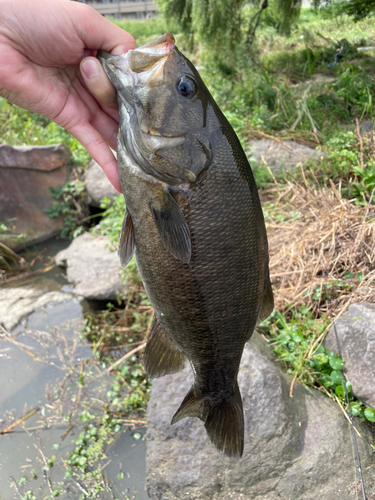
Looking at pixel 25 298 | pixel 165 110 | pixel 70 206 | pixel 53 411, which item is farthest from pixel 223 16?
pixel 53 411

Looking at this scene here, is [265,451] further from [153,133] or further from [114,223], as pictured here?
[114,223]

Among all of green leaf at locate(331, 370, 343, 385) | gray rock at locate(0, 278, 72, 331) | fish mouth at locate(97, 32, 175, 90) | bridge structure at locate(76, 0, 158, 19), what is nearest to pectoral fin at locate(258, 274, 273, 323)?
fish mouth at locate(97, 32, 175, 90)

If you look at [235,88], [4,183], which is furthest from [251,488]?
[235,88]

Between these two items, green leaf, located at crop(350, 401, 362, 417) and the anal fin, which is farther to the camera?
green leaf, located at crop(350, 401, 362, 417)

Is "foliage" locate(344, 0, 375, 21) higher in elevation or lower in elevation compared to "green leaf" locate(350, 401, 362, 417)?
higher

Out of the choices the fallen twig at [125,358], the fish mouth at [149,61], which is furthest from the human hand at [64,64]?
the fallen twig at [125,358]

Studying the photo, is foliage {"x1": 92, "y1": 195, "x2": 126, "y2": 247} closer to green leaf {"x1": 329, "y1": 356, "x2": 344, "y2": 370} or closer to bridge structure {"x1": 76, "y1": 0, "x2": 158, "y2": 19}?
green leaf {"x1": 329, "y1": 356, "x2": 344, "y2": 370}

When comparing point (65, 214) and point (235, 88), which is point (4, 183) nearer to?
point (65, 214)
